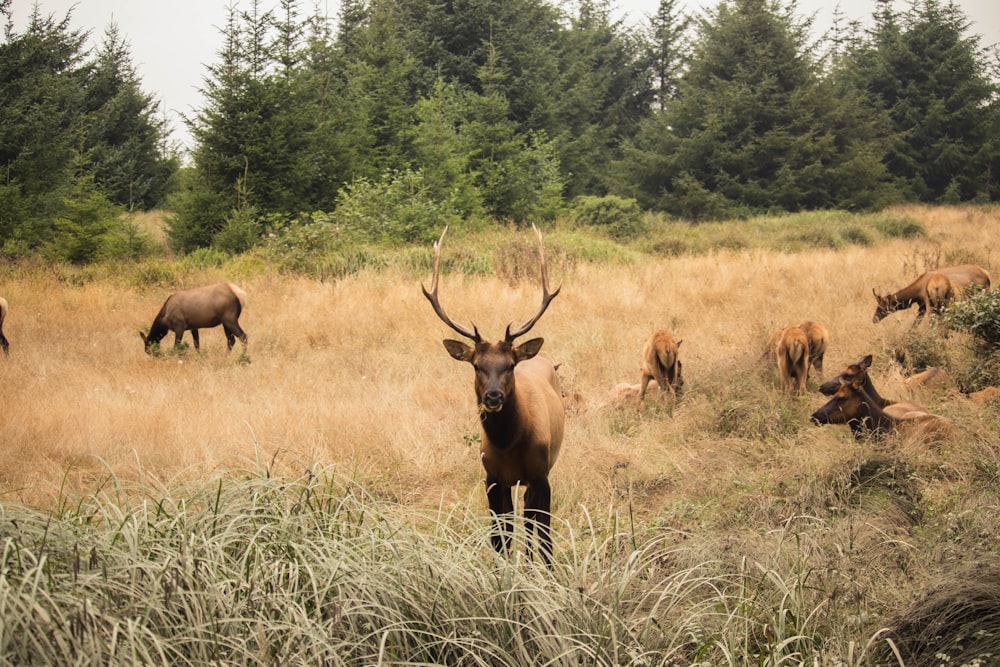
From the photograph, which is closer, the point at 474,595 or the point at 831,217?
the point at 474,595

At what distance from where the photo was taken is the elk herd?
5395 millimetres

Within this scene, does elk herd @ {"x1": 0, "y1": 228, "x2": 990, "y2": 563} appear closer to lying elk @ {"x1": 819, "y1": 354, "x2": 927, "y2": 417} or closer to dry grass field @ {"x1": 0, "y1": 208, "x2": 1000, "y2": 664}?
lying elk @ {"x1": 819, "y1": 354, "x2": 927, "y2": 417}

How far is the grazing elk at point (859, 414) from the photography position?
720 cm

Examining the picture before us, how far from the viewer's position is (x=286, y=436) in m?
7.55

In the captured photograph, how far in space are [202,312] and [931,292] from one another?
32.2 feet

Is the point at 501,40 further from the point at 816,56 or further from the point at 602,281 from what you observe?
the point at 602,281

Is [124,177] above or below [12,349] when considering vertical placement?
above

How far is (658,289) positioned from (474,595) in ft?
37.5

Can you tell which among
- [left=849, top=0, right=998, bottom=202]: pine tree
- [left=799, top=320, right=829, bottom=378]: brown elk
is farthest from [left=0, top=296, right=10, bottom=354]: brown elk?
[left=849, top=0, right=998, bottom=202]: pine tree

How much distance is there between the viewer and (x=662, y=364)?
359 inches

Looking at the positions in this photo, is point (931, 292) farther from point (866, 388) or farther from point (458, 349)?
point (458, 349)

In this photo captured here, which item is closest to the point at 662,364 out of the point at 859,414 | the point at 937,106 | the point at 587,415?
the point at 587,415

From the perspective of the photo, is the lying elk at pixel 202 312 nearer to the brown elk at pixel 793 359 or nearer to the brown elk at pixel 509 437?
the brown elk at pixel 793 359

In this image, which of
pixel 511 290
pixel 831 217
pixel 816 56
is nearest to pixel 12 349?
pixel 511 290
